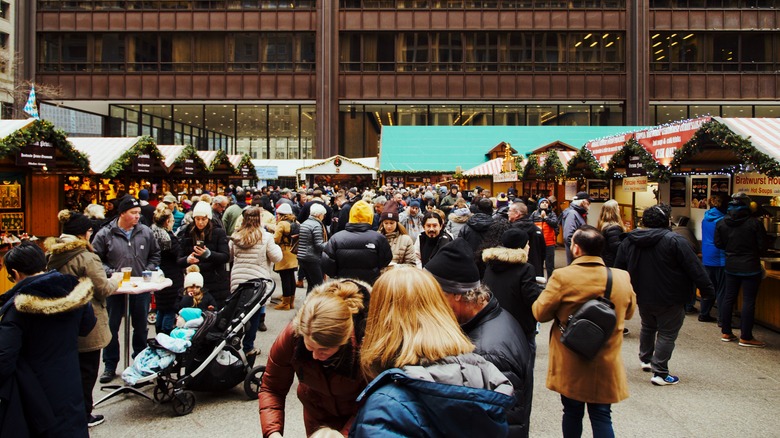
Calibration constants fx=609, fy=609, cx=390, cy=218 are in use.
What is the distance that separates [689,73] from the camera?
39250 mm

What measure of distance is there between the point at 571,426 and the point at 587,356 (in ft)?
2.04

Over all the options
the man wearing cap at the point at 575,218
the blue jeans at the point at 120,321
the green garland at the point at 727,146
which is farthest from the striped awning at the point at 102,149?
the green garland at the point at 727,146

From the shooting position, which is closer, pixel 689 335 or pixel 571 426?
pixel 571 426

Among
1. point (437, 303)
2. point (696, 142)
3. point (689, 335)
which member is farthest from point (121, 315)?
point (696, 142)

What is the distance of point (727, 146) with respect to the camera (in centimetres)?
897

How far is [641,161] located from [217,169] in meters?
18.3

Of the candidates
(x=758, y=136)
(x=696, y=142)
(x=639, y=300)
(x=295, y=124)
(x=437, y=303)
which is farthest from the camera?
(x=295, y=124)

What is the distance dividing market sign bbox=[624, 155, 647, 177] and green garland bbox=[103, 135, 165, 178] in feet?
38.2

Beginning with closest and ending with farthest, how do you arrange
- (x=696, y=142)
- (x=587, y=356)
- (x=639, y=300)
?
(x=587, y=356) < (x=639, y=300) < (x=696, y=142)

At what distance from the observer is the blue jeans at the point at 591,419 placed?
4219mm

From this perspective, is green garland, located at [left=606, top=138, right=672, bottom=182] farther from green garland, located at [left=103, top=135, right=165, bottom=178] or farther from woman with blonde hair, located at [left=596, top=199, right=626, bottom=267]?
green garland, located at [left=103, top=135, right=165, bottom=178]

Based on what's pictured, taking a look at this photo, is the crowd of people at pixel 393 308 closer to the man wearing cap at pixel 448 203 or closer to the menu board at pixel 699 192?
the menu board at pixel 699 192

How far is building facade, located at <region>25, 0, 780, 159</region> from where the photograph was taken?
39062 millimetres

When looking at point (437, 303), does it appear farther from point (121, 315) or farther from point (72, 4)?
point (72, 4)
